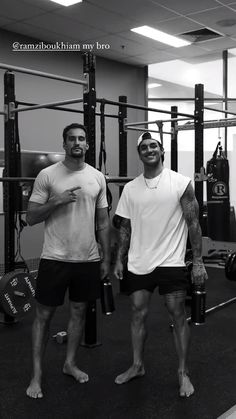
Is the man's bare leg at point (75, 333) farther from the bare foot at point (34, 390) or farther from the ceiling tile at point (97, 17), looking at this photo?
the ceiling tile at point (97, 17)

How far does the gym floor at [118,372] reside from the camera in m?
2.61

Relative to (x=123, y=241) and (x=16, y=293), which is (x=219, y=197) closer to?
(x=16, y=293)

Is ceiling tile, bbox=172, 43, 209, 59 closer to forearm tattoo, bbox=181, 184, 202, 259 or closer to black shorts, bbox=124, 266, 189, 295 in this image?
forearm tattoo, bbox=181, 184, 202, 259

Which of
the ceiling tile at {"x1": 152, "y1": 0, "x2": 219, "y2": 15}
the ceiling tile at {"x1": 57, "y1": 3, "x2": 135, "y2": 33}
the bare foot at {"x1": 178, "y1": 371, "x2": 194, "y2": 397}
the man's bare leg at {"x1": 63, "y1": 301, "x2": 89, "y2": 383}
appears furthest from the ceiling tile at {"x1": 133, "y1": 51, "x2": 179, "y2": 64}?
the bare foot at {"x1": 178, "y1": 371, "x2": 194, "y2": 397}

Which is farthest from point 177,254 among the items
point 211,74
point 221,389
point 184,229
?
point 211,74

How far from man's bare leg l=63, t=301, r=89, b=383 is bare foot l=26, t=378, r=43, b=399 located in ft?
0.92

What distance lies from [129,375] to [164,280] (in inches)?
26.9

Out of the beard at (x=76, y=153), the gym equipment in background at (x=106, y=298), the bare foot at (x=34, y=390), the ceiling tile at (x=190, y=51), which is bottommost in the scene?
the bare foot at (x=34, y=390)

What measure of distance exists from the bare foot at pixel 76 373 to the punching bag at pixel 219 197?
3093 millimetres

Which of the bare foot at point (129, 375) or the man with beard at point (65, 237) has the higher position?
the man with beard at point (65, 237)

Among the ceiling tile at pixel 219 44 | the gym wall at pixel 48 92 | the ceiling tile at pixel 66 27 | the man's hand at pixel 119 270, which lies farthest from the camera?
the ceiling tile at pixel 219 44

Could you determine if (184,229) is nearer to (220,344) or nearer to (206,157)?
(220,344)

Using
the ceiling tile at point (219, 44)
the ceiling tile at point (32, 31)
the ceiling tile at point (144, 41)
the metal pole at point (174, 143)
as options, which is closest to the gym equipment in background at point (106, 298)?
the metal pole at point (174, 143)

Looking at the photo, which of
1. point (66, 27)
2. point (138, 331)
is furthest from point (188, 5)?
point (138, 331)
